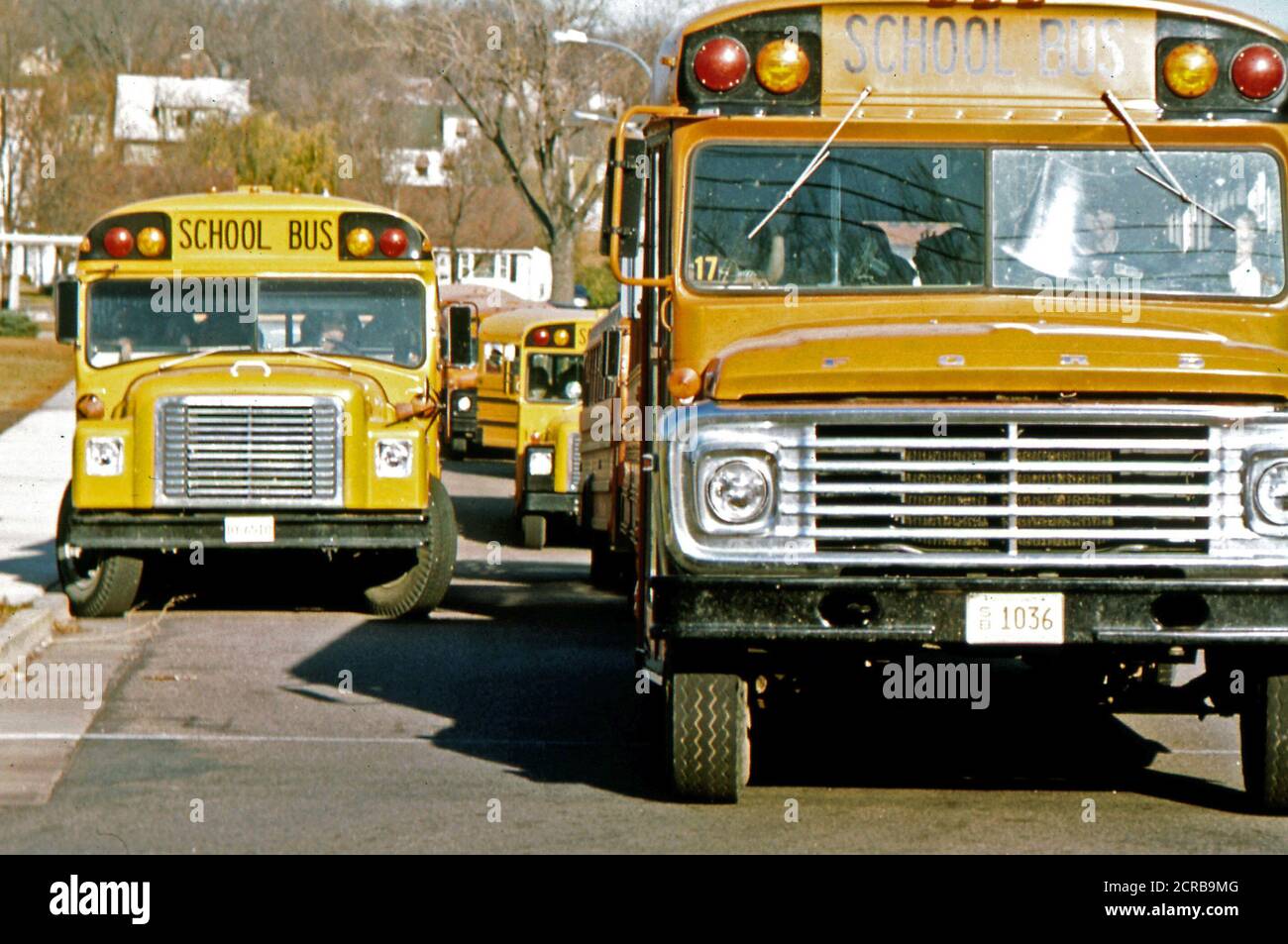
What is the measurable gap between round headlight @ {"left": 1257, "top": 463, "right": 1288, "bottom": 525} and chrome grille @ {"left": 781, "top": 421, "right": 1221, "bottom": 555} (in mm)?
144

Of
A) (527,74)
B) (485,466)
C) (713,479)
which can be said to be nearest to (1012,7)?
(713,479)

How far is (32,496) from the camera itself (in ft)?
71.4

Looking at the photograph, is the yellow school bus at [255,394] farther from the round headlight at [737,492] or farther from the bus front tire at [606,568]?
the round headlight at [737,492]

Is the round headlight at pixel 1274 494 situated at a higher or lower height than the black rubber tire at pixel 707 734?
higher

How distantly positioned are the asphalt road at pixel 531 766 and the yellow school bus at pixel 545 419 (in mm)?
7490

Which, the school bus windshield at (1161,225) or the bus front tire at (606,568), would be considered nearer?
the school bus windshield at (1161,225)

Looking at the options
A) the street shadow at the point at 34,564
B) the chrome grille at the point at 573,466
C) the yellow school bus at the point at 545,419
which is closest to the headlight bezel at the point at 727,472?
the street shadow at the point at 34,564

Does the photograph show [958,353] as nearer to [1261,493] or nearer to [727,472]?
[727,472]

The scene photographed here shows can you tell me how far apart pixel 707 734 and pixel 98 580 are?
22.7 ft

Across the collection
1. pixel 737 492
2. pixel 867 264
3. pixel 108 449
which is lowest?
pixel 108 449

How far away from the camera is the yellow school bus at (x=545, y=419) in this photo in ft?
67.0

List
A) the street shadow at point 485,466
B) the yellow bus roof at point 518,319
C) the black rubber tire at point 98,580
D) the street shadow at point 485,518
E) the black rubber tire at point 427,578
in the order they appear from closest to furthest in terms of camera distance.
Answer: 1. the black rubber tire at point 98,580
2. the black rubber tire at point 427,578
3. the street shadow at point 485,518
4. the yellow bus roof at point 518,319
5. the street shadow at point 485,466
